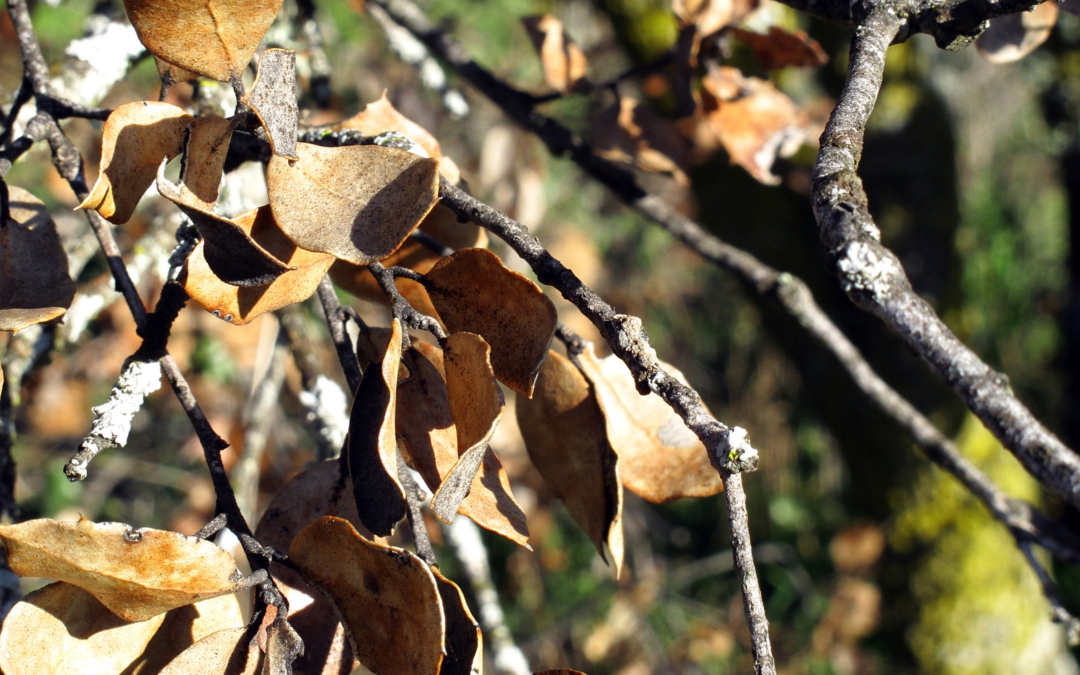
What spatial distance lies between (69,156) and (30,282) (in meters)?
0.10

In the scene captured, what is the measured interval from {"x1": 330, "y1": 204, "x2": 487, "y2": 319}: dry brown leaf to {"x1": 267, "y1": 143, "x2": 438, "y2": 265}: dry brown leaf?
83 mm

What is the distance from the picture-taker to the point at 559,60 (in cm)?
75

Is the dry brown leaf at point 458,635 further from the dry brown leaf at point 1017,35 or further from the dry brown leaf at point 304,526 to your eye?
the dry brown leaf at point 1017,35

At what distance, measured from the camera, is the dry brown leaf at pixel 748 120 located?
703 millimetres

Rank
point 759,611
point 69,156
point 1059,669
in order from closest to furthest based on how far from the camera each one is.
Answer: point 759,611 → point 69,156 → point 1059,669

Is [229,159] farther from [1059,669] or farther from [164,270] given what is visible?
[1059,669]

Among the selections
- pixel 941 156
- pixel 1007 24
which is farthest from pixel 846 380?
pixel 1007 24

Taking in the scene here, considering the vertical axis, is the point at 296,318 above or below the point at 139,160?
below

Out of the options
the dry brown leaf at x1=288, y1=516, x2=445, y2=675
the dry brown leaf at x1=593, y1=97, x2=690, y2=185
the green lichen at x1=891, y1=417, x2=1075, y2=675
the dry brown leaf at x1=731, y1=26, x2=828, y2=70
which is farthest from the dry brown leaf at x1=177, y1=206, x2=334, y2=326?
the green lichen at x1=891, y1=417, x2=1075, y2=675

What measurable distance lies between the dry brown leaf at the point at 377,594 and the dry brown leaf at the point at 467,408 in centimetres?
3

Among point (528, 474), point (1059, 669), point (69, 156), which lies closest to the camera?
point (69, 156)

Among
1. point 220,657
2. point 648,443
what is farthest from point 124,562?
point 648,443

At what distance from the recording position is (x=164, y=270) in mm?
771

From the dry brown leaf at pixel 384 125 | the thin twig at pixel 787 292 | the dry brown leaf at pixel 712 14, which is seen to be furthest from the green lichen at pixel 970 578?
Result: the dry brown leaf at pixel 384 125
